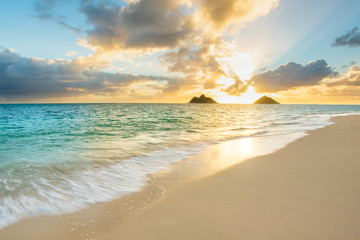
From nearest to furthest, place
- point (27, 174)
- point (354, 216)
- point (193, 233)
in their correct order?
point (193, 233) → point (354, 216) → point (27, 174)

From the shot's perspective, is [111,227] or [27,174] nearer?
[111,227]

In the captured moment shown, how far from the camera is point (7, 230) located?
9.70ft

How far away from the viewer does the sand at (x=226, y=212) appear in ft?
8.92

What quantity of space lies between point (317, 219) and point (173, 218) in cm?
219

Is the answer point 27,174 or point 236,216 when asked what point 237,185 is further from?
point 27,174

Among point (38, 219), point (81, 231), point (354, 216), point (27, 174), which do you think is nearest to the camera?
point (81, 231)

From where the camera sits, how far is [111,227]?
114 inches

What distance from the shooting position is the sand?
272 cm

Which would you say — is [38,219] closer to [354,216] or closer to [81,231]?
[81,231]

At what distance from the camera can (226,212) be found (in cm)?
322

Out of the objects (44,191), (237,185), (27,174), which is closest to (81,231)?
(44,191)

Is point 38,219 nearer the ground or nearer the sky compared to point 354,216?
nearer the ground

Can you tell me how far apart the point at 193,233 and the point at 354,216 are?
2.54 metres

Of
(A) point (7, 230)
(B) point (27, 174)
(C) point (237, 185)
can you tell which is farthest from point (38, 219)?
(C) point (237, 185)
